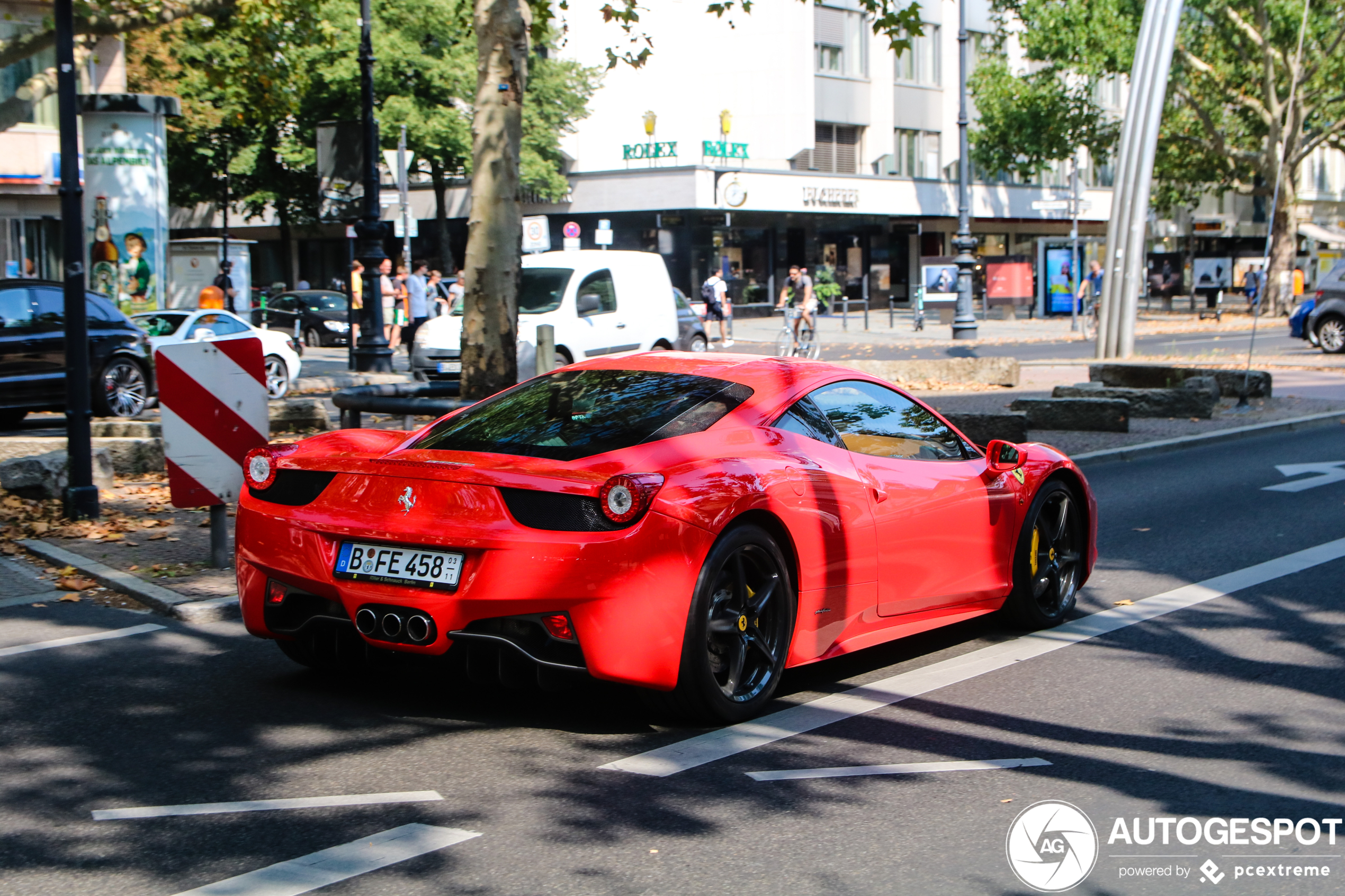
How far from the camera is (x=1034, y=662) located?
6.17 meters

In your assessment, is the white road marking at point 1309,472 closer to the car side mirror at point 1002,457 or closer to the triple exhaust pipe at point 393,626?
the car side mirror at point 1002,457

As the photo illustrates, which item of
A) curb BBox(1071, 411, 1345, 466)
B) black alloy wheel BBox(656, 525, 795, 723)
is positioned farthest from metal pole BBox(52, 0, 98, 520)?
curb BBox(1071, 411, 1345, 466)

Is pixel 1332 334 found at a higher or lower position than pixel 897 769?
higher

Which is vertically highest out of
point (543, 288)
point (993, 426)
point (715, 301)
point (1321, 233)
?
point (1321, 233)

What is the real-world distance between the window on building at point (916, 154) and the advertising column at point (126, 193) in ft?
127

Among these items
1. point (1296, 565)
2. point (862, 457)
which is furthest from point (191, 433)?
point (1296, 565)

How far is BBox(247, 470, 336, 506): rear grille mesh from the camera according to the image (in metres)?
5.15

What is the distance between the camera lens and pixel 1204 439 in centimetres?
1475

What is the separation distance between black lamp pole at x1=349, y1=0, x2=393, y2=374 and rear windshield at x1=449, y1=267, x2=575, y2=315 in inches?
108

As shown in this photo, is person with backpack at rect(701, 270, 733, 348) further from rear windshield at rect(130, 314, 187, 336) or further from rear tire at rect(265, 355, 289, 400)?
rear windshield at rect(130, 314, 187, 336)

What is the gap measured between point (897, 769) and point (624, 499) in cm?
122

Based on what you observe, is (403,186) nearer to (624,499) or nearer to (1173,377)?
(1173,377)

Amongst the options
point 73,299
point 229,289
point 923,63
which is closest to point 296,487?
point 73,299

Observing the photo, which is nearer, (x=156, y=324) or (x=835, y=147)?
(x=156, y=324)
